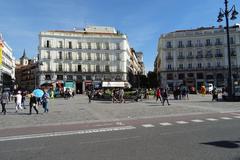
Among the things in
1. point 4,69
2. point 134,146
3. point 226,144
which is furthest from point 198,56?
point 134,146

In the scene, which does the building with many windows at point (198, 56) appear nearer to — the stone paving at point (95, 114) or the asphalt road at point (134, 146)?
the stone paving at point (95, 114)

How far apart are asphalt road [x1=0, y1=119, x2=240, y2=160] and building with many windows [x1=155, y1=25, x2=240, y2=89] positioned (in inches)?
2523

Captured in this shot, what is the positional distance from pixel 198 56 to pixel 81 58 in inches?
1286

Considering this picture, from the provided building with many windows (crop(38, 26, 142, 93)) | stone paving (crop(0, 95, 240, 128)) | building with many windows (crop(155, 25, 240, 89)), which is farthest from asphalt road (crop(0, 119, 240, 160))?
building with many windows (crop(155, 25, 240, 89))

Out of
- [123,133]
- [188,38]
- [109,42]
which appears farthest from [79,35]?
[123,133]

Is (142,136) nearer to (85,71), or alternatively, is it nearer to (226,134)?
(226,134)

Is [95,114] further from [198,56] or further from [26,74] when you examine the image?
A: [26,74]

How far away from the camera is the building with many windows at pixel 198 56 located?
70.4 metres

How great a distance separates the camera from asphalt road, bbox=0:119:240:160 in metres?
6.37

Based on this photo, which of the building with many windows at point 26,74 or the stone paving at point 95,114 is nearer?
the stone paving at point 95,114

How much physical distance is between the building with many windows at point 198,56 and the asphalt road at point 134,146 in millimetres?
64080

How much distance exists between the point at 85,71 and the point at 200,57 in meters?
32.3

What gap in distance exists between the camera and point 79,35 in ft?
224

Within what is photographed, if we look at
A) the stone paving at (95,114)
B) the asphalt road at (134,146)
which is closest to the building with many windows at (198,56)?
the stone paving at (95,114)
